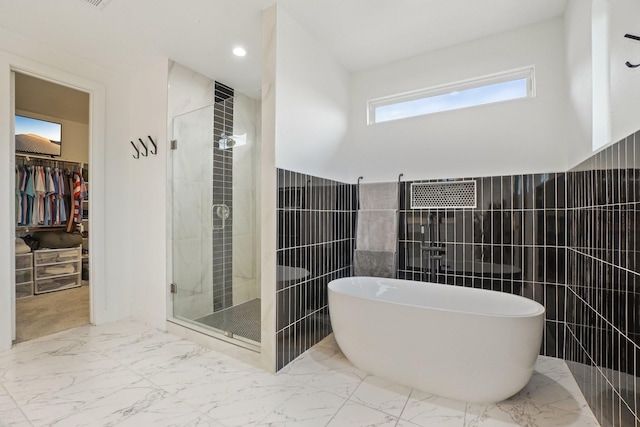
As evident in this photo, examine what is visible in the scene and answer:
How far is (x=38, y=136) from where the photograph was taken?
3.79m

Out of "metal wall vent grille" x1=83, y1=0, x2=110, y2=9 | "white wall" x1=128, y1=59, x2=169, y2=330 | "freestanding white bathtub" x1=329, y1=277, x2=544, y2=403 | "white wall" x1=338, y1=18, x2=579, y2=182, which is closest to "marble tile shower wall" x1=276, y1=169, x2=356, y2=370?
"freestanding white bathtub" x1=329, y1=277, x2=544, y2=403

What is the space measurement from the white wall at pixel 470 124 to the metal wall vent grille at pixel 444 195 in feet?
0.32

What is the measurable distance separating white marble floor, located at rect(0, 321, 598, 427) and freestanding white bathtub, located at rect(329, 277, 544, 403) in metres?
0.11

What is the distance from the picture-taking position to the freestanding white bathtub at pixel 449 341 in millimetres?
1521

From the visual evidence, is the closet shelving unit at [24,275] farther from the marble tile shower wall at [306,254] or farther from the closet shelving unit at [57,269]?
the marble tile shower wall at [306,254]

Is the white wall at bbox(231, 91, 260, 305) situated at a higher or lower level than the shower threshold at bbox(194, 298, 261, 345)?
higher

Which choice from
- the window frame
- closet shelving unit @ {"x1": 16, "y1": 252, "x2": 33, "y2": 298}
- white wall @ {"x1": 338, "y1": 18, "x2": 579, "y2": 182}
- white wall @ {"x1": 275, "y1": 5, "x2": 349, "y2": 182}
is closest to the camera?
white wall @ {"x1": 275, "y1": 5, "x2": 349, "y2": 182}

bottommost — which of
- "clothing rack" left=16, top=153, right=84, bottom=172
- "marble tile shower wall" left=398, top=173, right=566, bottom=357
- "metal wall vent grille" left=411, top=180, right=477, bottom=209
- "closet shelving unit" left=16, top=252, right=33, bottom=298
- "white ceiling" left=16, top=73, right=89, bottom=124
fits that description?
"closet shelving unit" left=16, top=252, right=33, bottom=298

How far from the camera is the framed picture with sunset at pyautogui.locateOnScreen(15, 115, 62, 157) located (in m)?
3.60

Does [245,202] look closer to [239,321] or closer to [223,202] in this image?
[223,202]

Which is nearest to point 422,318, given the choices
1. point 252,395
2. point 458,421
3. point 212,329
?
point 458,421

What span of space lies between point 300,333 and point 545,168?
2.24m

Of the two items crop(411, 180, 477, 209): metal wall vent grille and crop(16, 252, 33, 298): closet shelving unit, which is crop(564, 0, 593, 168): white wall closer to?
crop(411, 180, 477, 209): metal wall vent grille

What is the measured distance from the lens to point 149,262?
281 centimetres
